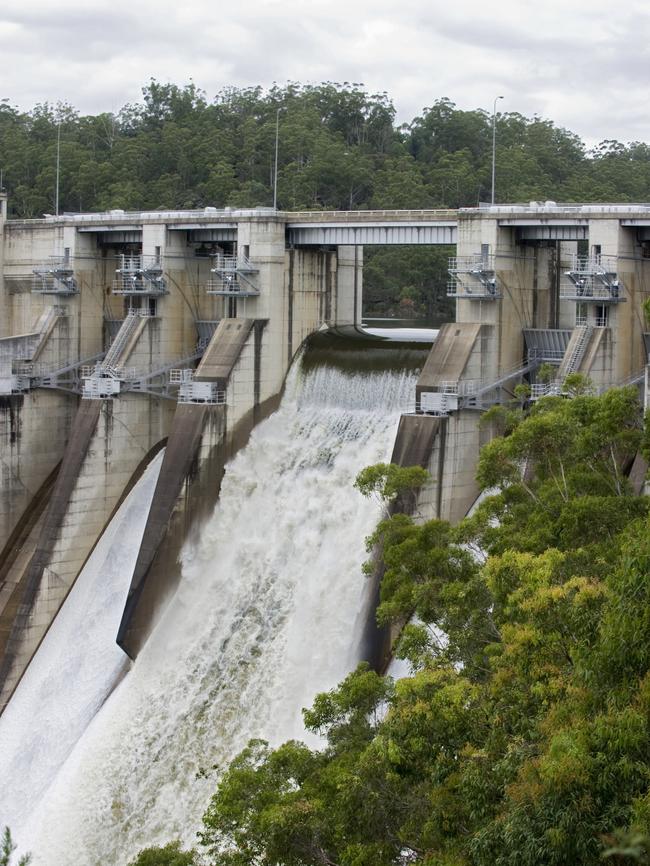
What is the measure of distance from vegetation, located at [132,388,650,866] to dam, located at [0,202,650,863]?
597 centimetres

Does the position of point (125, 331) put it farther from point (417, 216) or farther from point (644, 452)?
point (644, 452)

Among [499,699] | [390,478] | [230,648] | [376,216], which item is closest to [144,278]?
[376,216]

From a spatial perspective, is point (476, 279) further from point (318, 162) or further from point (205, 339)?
point (318, 162)

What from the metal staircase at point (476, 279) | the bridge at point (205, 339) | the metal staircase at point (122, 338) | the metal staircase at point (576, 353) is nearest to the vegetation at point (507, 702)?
the metal staircase at point (576, 353)

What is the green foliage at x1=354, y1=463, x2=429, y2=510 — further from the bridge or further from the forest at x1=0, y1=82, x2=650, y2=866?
the bridge

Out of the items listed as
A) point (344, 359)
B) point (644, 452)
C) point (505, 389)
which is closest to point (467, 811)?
point (644, 452)

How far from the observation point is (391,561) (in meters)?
29.2

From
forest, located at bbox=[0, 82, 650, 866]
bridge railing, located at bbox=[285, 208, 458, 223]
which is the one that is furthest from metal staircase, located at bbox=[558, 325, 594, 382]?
bridge railing, located at bbox=[285, 208, 458, 223]

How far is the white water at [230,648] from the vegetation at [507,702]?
513 cm

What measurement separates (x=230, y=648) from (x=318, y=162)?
1648 inches

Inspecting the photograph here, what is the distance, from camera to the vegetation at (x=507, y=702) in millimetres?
17031

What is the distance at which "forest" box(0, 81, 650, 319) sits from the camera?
72.8 metres

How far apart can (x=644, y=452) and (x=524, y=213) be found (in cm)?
1455

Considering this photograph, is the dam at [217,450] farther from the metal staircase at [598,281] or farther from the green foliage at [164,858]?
the green foliage at [164,858]
